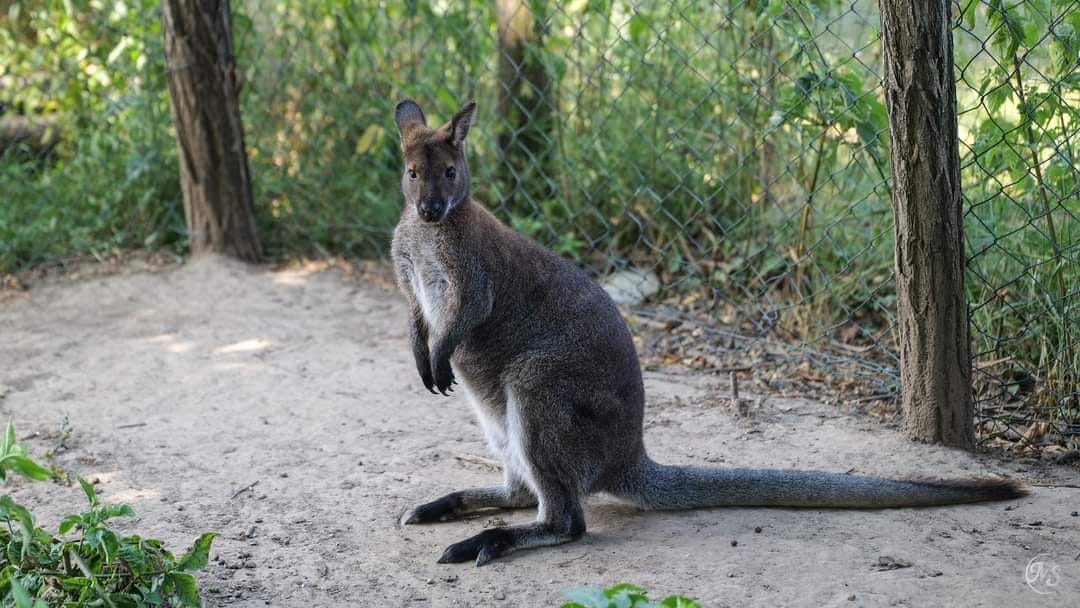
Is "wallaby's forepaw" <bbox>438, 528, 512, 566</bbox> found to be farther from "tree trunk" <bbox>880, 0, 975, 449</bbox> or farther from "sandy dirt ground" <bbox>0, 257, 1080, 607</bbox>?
"tree trunk" <bbox>880, 0, 975, 449</bbox>

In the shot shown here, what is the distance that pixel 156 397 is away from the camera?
199 inches

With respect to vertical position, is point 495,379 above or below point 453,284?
below

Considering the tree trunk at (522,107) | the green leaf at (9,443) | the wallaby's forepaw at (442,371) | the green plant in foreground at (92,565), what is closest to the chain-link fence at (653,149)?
the tree trunk at (522,107)

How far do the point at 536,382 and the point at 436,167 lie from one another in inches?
32.3

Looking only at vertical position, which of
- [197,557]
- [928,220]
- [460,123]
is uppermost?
[460,123]

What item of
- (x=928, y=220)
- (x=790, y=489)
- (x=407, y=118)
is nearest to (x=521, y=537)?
(x=790, y=489)

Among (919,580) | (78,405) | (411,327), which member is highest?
(411,327)

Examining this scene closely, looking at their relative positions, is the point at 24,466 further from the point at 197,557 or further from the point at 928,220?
the point at 928,220

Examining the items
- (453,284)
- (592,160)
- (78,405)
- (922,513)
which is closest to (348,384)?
(78,405)

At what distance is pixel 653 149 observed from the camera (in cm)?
592

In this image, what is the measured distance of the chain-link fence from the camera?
4328 millimetres

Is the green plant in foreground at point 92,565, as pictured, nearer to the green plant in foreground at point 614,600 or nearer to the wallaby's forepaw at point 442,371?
the wallaby's forepaw at point 442,371

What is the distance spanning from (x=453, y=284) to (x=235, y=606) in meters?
1.25

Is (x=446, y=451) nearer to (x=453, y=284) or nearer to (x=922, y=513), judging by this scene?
(x=453, y=284)
